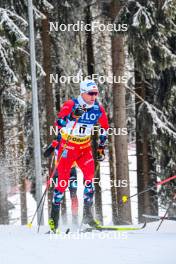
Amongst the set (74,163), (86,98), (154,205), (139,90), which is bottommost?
(154,205)

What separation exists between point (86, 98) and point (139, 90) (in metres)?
11.3

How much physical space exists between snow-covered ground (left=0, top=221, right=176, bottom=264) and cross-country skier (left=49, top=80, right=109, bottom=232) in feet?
3.01

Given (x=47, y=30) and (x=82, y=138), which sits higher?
(x=47, y=30)

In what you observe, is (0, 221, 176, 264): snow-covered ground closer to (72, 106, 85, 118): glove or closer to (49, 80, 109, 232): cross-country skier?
(49, 80, 109, 232): cross-country skier

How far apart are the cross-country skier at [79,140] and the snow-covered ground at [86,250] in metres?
0.92

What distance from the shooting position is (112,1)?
14.3 m

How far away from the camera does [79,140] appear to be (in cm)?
861

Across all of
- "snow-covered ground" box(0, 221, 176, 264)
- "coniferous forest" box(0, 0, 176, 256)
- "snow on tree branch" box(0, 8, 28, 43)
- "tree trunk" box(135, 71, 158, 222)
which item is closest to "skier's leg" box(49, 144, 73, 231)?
"coniferous forest" box(0, 0, 176, 256)

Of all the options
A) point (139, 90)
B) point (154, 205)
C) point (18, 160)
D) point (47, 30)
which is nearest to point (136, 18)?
point (47, 30)

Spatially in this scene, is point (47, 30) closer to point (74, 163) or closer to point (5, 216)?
point (5, 216)

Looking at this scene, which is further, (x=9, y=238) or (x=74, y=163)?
(x=74, y=163)

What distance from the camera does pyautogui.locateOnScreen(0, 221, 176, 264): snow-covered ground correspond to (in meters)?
5.56

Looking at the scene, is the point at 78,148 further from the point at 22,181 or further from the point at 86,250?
the point at 22,181

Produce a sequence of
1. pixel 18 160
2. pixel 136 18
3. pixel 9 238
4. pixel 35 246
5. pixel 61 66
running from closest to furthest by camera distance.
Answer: pixel 35 246
pixel 9 238
pixel 136 18
pixel 61 66
pixel 18 160
